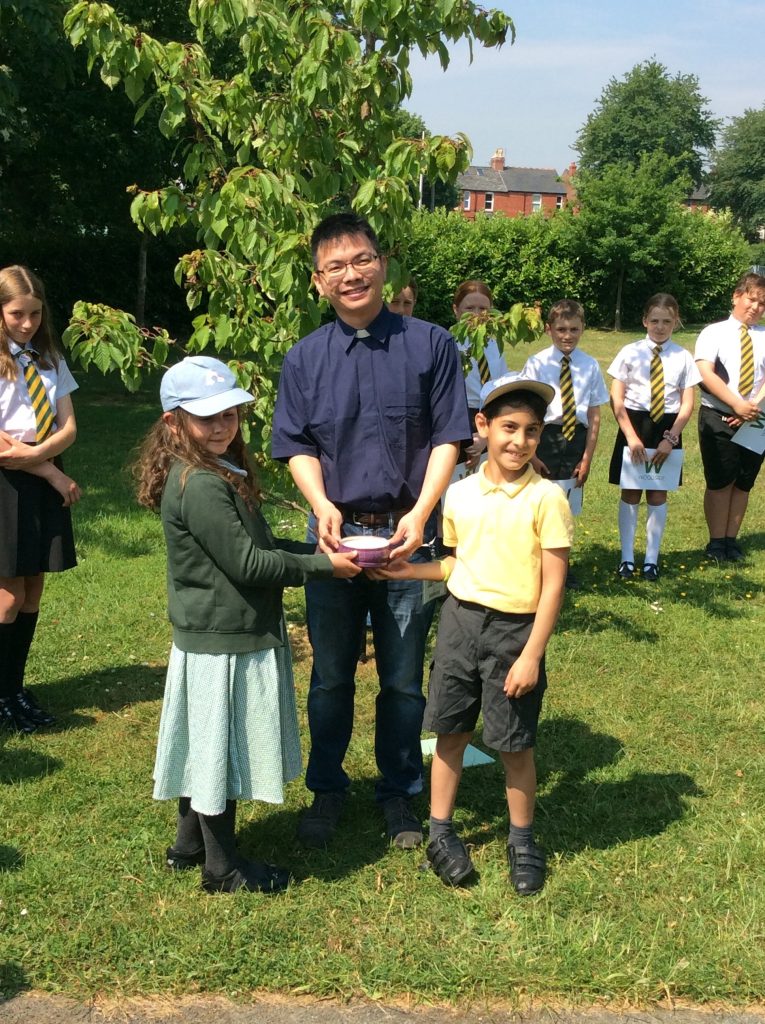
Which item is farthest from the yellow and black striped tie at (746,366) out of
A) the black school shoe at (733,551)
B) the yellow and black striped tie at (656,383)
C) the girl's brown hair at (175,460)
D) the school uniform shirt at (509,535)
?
the girl's brown hair at (175,460)

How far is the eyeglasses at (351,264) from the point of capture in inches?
138

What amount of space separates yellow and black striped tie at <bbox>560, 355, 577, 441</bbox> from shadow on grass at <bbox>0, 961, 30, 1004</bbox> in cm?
495

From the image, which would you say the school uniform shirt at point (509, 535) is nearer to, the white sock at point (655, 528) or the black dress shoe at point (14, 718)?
the black dress shoe at point (14, 718)

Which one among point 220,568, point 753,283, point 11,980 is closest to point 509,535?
point 220,568

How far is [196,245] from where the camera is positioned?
2302 centimetres

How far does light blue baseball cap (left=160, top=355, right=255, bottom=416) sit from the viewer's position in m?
3.27

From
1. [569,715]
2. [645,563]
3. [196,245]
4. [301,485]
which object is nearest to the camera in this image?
[301,485]

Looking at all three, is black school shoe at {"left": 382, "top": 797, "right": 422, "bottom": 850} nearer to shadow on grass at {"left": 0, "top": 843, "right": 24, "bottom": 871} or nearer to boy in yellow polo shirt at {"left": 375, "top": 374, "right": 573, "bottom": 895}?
boy in yellow polo shirt at {"left": 375, "top": 374, "right": 573, "bottom": 895}

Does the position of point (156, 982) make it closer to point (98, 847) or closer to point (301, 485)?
point (98, 847)

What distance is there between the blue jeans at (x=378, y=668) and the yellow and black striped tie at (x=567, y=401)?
11.2 feet

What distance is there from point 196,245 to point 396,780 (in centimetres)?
2068

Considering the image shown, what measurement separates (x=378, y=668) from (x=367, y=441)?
898mm

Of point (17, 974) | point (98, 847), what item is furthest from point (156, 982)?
point (98, 847)

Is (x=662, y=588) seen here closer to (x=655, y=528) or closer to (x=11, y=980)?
(x=655, y=528)
